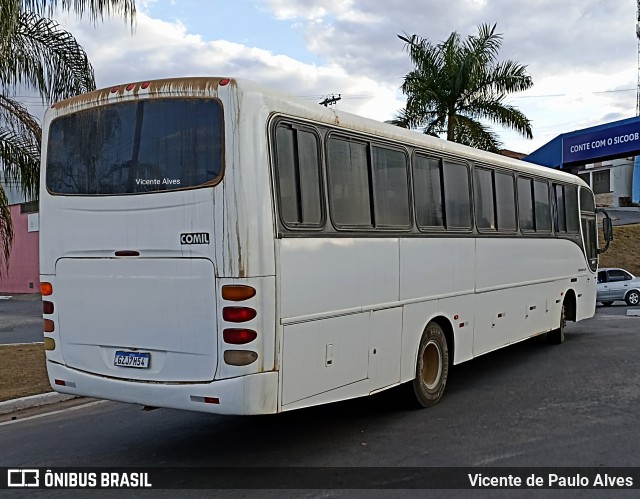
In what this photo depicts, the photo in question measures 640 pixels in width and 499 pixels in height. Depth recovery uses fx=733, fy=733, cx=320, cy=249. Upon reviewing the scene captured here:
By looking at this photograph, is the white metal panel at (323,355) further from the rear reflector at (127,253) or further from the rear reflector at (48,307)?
the rear reflector at (48,307)

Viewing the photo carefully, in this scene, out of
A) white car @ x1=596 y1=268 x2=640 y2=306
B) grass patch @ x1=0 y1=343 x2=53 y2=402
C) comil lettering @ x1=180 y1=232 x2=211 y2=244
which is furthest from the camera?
white car @ x1=596 y1=268 x2=640 y2=306

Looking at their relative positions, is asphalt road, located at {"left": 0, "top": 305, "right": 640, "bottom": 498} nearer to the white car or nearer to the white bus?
the white bus

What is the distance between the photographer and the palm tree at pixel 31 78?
458 inches

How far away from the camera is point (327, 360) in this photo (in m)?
6.47

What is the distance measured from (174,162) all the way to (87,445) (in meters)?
3.06

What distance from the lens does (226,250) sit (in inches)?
227

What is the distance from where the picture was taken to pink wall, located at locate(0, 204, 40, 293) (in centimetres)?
3981

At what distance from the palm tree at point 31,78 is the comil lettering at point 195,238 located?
22.5ft

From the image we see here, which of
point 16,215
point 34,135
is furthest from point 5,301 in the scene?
point 34,135

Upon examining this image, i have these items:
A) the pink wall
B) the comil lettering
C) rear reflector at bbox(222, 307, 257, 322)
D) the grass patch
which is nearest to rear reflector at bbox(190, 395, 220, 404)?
rear reflector at bbox(222, 307, 257, 322)

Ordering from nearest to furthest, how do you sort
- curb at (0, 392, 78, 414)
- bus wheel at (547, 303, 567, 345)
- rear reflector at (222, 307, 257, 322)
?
rear reflector at (222, 307, 257, 322) → curb at (0, 392, 78, 414) → bus wheel at (547, 303, 567, 345)

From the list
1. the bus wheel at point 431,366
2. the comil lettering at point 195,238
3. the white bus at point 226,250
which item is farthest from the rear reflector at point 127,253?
the bus wheel at point 431,366

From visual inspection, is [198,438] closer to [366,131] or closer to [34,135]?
[366,131]

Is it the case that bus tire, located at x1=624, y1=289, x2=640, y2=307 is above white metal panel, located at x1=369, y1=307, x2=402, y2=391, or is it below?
below
